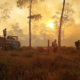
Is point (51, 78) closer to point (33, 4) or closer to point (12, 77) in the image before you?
point (12, 77)

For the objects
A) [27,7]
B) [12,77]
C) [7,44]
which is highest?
[27,7]

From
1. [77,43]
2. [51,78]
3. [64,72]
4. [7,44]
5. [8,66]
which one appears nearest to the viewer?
[51,78]

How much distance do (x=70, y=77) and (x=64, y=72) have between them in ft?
1.89

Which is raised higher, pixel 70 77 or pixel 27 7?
pixel 27 7

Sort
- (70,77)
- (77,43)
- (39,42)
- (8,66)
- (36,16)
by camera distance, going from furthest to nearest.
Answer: (39,42), (36,16), (77,43), (8,66), (70,77)

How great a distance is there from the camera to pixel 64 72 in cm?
580

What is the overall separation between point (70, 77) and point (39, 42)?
399 ft

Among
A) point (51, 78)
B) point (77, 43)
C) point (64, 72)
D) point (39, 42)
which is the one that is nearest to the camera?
point (51, 78)

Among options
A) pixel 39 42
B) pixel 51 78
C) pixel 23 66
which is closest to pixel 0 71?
pixel 23 66

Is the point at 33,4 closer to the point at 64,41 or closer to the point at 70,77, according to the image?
the point at 70,77

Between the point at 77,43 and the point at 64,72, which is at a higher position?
the point at 77,43

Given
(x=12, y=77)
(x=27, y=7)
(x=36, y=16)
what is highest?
(x=27, y=7)

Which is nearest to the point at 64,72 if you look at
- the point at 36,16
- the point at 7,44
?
the point at 7,44

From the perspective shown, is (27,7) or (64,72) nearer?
(64,72)
